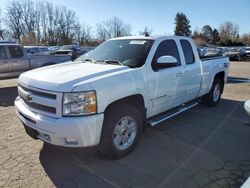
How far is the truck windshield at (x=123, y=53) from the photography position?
13.8 ft

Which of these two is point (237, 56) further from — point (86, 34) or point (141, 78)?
point (86, 34)

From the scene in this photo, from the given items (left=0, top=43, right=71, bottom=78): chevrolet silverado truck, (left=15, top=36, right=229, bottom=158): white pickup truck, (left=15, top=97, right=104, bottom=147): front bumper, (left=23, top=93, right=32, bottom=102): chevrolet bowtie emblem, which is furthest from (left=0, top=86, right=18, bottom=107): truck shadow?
(left=15, top=97, right=104, bottom=147): front bumper

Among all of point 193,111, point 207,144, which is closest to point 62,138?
point 207,144

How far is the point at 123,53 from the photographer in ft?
14.7

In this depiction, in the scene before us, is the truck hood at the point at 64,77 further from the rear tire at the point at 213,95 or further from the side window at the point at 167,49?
the rear tire at the point at 213,95

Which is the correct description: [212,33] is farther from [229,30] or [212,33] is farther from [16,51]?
[16,51]

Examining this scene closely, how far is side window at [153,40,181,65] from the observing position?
14.8 ft

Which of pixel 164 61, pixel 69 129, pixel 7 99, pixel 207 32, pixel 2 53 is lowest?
pixel 7 99

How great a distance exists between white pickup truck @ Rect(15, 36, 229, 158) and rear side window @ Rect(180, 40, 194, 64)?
27mm

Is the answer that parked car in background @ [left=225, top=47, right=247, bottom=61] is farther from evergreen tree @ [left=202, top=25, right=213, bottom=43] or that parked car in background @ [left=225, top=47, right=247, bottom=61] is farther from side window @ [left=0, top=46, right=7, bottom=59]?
evergreen tree @ [left=202, top=25, right=213, bottom=43]

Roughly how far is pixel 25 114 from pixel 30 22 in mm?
82733

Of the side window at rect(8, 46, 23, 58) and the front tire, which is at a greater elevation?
the side window at rect(8, 46, 23, 58)

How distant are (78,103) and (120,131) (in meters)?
0.95

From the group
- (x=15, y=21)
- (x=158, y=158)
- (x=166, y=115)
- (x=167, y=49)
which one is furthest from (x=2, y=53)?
(x=15, y=21)
